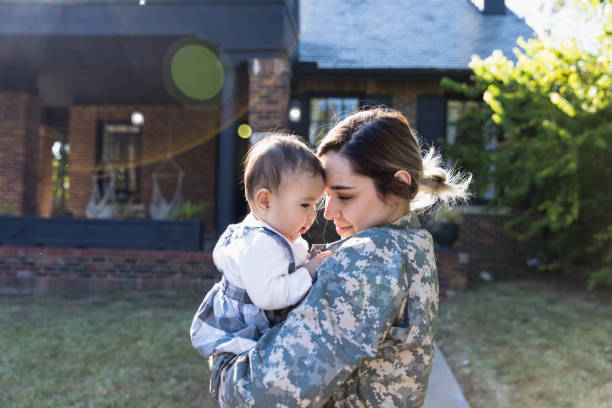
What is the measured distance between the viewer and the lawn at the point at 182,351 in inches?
160

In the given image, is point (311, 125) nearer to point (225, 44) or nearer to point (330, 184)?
point (225, 44)

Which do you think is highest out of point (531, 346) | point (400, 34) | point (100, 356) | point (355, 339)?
point (400, 34)

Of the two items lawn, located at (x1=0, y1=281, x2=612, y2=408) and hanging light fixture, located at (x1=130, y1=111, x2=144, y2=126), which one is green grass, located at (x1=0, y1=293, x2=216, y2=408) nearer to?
lawn, located at (x1=0, y1=281, x2=612, y2=408)

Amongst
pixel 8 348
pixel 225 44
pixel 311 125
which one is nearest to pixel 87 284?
pixel 8 348

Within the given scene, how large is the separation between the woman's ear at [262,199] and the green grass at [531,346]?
3448mm

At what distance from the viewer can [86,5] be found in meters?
7.41

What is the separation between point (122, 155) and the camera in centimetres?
1228

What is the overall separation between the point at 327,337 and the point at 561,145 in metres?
6.25

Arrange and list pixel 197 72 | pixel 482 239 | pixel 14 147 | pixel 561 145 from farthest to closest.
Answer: pixel 14 147 → pixel 482 239 → pixel 197 72 → pixel 561 145

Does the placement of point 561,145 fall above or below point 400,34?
below

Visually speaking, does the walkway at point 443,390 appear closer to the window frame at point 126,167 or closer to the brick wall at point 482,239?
the brick wall at point 482,239

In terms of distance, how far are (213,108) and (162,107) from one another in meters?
1.37

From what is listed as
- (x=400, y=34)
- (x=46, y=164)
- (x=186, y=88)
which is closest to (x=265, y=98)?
(x=186, y=88)

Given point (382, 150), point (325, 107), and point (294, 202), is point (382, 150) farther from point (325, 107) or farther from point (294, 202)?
point (325, 107)
